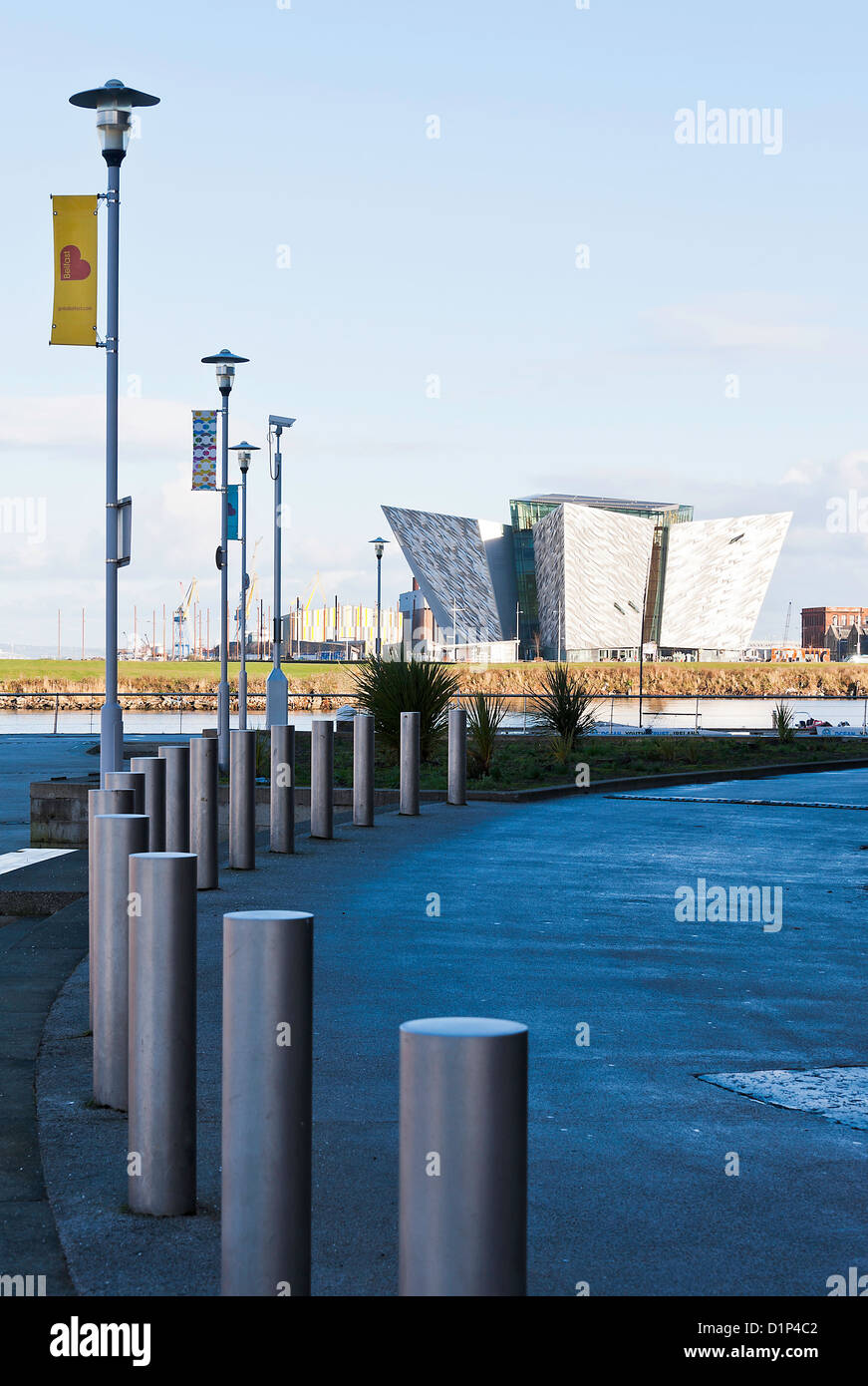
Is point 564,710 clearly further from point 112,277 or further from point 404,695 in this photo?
point 112,277

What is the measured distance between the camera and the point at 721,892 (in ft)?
32.4

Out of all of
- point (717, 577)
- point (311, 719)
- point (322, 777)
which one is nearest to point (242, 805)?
Result: point (322, 777)

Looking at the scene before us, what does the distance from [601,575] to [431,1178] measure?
436ft

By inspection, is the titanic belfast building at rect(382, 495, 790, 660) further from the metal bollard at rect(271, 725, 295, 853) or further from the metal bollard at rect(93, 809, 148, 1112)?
the metal bollard at rect(93, 809, 148, 1112)

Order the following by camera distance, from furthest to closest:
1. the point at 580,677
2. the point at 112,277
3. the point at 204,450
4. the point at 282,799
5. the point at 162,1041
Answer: the point at 580,677
the point at 204,450
the point at 112,277
the point at 282,799
the point at 162,1041

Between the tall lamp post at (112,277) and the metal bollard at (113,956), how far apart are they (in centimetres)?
863

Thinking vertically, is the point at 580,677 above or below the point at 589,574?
below

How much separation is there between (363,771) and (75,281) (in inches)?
202

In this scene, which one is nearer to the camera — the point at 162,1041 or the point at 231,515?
the point at 162,1041

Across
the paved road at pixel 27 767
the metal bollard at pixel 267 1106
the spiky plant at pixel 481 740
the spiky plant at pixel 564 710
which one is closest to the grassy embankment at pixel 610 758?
the spiky plant at pixel 481 740

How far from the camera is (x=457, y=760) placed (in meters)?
16.0

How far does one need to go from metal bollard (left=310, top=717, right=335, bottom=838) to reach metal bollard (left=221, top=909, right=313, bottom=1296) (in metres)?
8.15

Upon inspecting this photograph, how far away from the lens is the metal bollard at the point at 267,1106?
3.04 meters
